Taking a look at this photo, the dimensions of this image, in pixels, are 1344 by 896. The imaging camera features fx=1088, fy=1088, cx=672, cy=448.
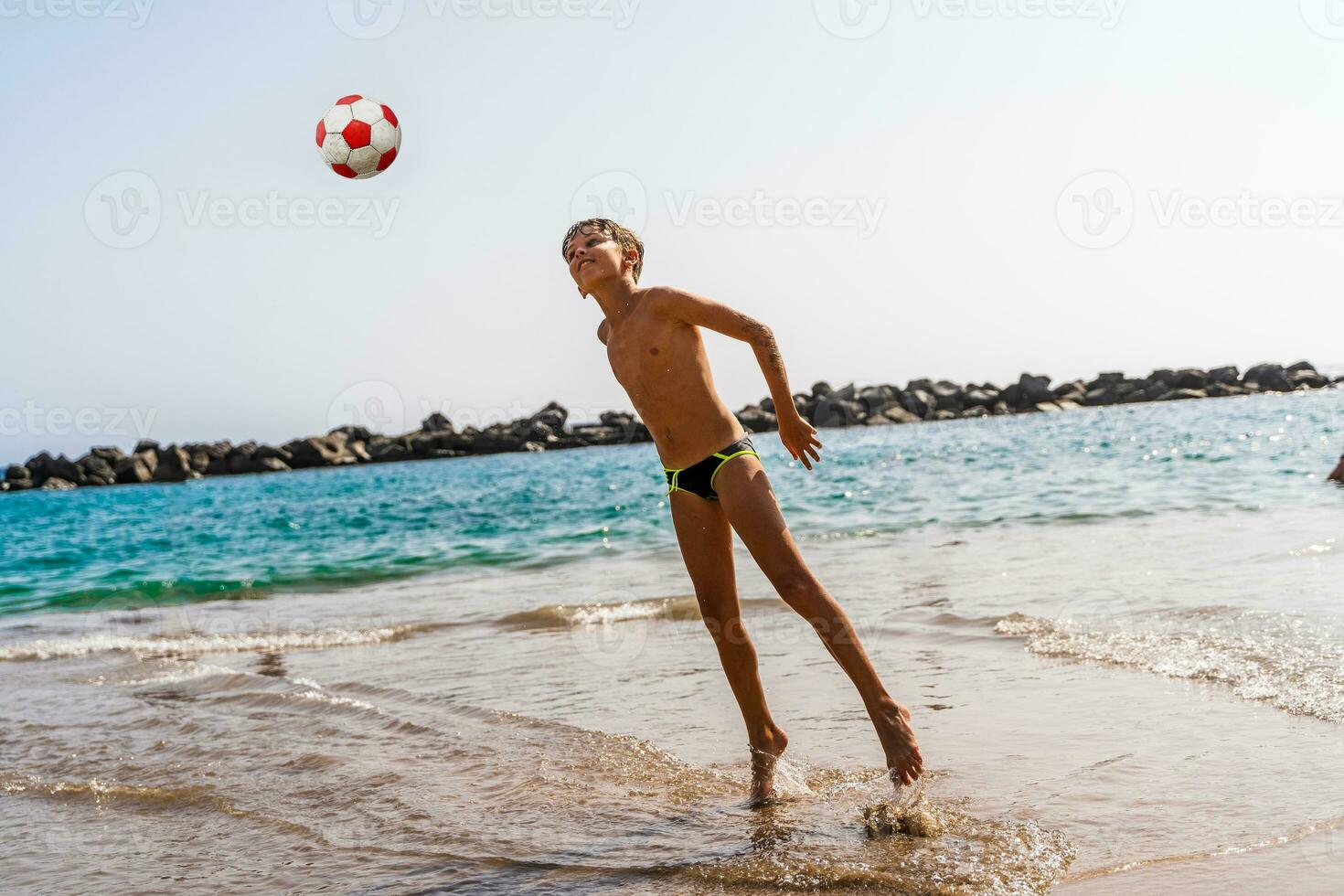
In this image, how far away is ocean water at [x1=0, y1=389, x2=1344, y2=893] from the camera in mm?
3398

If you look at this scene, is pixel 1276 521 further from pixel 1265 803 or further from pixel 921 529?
pixel 1265 803

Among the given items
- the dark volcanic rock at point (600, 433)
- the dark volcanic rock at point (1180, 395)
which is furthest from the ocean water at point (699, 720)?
the dark volcanic rock at point (600, 433)

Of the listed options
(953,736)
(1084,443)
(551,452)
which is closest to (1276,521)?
(953,736)

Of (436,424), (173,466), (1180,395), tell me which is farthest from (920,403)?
Result: (173,466)

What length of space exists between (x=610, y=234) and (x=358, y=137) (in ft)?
8.20

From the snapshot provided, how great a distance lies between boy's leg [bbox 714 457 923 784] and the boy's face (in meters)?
0.91

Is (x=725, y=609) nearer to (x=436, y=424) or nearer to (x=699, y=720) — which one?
(x=699, y=720)

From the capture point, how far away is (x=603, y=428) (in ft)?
203

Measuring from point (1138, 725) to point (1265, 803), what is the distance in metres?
0.99

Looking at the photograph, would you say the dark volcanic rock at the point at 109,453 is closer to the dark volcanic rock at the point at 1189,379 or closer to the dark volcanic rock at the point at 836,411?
the dark volcanic rock at the point at 836,411

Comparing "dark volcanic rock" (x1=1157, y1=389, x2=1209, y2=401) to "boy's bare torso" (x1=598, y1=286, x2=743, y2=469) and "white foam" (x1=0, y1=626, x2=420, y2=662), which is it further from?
"boy's bare torso" (x1=598, y1=286, x2=743, y2=469)

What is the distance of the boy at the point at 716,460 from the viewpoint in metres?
3.71

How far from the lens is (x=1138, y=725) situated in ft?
14.4

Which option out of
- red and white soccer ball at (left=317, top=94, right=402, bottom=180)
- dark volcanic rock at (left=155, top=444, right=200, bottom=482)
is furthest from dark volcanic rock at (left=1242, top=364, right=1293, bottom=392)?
red and white soccer ball at (left=317, top=94, right=402, bottom=180)
